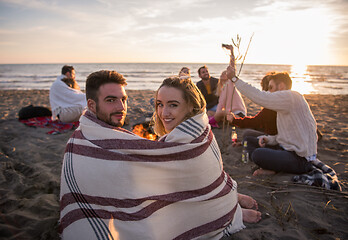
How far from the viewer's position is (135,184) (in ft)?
5.41


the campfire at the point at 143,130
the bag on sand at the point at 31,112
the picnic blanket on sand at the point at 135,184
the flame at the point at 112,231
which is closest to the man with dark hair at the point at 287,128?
the picnic blanket on sand at the point at 135,184

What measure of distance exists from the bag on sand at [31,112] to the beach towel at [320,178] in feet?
24.6

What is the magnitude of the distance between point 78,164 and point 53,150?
329 centimetres

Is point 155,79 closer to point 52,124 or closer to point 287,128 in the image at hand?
point 52,124

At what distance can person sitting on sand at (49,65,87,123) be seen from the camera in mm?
6695

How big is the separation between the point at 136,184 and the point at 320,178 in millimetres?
2838

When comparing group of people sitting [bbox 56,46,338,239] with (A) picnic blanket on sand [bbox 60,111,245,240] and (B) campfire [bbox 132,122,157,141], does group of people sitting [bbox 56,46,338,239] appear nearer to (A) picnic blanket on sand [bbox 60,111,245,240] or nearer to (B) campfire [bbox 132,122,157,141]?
(A) picnic blanket on sand [bbox 60,111,245,240]

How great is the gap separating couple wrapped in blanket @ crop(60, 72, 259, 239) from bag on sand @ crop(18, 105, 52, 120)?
617 centimetres

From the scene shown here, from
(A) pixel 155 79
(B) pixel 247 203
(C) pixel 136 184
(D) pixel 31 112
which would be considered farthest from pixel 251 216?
(A) pixel 155 79

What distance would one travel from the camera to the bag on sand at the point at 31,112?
6.78 meters

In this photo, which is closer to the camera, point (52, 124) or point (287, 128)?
point (287, 128)

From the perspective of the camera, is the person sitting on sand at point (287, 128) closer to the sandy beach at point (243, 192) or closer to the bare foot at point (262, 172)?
the bare foot at point (262, 172)

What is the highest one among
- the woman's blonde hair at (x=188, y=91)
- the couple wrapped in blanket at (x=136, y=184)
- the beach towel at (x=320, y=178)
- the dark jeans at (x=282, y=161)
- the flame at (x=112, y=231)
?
the woman's blonde hair at (x=188, y=91)

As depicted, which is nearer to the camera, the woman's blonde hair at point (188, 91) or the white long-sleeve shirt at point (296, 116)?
the woman's blonde hair at point (188, 91)
